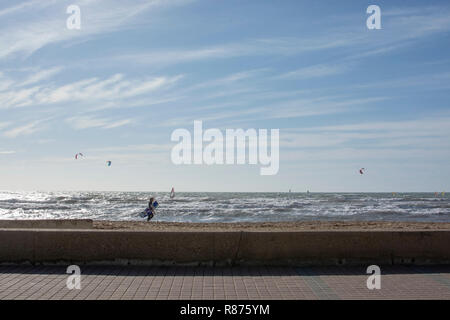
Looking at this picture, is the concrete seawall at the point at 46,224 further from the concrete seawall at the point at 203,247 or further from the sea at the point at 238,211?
the sea at the point at 238,211

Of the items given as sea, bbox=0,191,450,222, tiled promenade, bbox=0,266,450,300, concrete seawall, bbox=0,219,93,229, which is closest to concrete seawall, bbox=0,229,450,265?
tiled promenade, bbox=0,266,450,300

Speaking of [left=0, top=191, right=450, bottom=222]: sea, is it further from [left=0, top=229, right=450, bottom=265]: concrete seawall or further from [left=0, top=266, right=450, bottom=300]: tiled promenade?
[left=0, top=266, right=450, bottom=300]: tiled promenade

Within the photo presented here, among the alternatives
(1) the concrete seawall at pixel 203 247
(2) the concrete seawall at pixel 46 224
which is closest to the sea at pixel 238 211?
(2) the concrete seawall at pixel 46 224

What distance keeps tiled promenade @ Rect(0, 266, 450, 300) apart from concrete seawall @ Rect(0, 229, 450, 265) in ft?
0.56

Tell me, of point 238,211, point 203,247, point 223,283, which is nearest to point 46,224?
point 203,247

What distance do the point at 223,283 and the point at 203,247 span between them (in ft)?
3.23

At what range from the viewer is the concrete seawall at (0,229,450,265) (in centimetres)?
637

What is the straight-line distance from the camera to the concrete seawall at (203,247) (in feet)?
20.9
